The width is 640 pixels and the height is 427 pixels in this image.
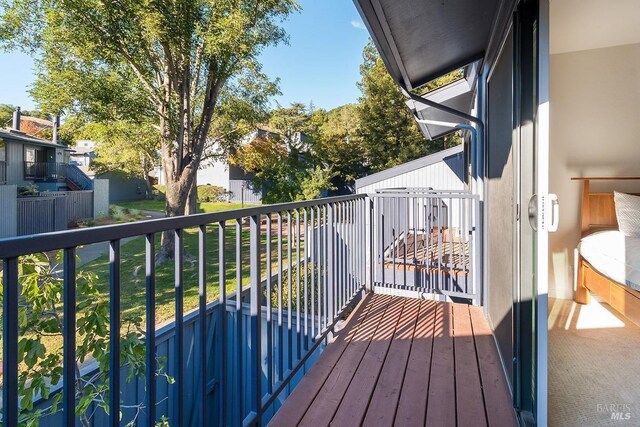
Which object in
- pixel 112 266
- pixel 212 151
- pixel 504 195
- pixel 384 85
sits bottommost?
A: pixel 112 266

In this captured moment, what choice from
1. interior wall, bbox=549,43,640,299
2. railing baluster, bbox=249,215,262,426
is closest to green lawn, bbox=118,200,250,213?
interior wall, bbox=549,43,640,299

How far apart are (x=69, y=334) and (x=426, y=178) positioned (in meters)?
9.14

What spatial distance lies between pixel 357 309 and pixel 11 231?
38.6 ft

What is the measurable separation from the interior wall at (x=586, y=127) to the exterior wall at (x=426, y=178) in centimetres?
565

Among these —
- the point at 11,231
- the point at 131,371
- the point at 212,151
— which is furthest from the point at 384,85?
the point at 131,371

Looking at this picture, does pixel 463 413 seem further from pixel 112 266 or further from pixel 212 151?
pixel 212 151

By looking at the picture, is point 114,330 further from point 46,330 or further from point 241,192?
point 241,192

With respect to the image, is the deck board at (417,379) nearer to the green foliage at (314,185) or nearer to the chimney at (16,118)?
the green foliage at (314,185)

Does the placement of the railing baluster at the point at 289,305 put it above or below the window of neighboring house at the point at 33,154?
below

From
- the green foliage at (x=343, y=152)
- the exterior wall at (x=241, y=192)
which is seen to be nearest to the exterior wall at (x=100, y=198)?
the exterior wall at (x=241, y=192)

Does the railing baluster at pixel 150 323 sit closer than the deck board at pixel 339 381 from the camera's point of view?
Yes

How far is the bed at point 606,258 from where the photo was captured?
2.27m

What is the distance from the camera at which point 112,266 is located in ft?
2.79

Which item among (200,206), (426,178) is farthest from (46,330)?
(200,206)
